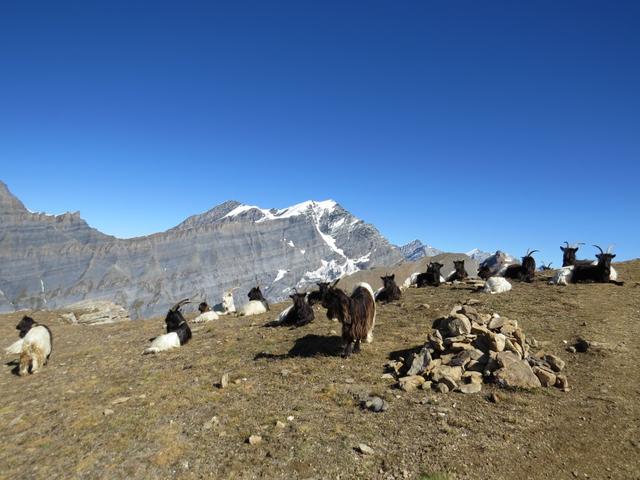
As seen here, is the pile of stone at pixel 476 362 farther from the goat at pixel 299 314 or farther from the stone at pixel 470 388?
the goat at pixel 299 314

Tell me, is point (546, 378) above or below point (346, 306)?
below

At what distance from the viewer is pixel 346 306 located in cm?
1161

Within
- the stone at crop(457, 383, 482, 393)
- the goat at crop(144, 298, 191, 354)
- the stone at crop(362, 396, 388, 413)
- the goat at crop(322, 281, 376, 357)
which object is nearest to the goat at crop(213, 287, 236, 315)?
the goat at crop(144, 298, 191, 354)

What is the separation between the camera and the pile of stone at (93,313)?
30.3 m

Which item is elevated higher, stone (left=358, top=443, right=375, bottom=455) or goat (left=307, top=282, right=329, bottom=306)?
goat (left=307, top=282, right=329, bottom=306)

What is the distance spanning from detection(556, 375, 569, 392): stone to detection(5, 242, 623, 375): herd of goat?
482cm

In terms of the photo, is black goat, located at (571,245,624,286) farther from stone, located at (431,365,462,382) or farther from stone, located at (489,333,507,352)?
stone, located at (431,365,462,382)

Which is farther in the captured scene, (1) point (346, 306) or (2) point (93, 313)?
(2) point (93, 313)

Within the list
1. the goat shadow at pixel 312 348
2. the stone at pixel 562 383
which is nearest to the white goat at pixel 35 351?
the goat shadow at pixel 312 348

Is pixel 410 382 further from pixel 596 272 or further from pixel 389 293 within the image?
pixel 596 272

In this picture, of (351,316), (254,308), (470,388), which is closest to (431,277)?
(254,308)

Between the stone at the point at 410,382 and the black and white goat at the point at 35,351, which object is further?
the black and white goat at the point at 35,351

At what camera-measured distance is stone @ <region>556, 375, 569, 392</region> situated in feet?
28.8

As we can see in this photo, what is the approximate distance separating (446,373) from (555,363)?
111 inches
